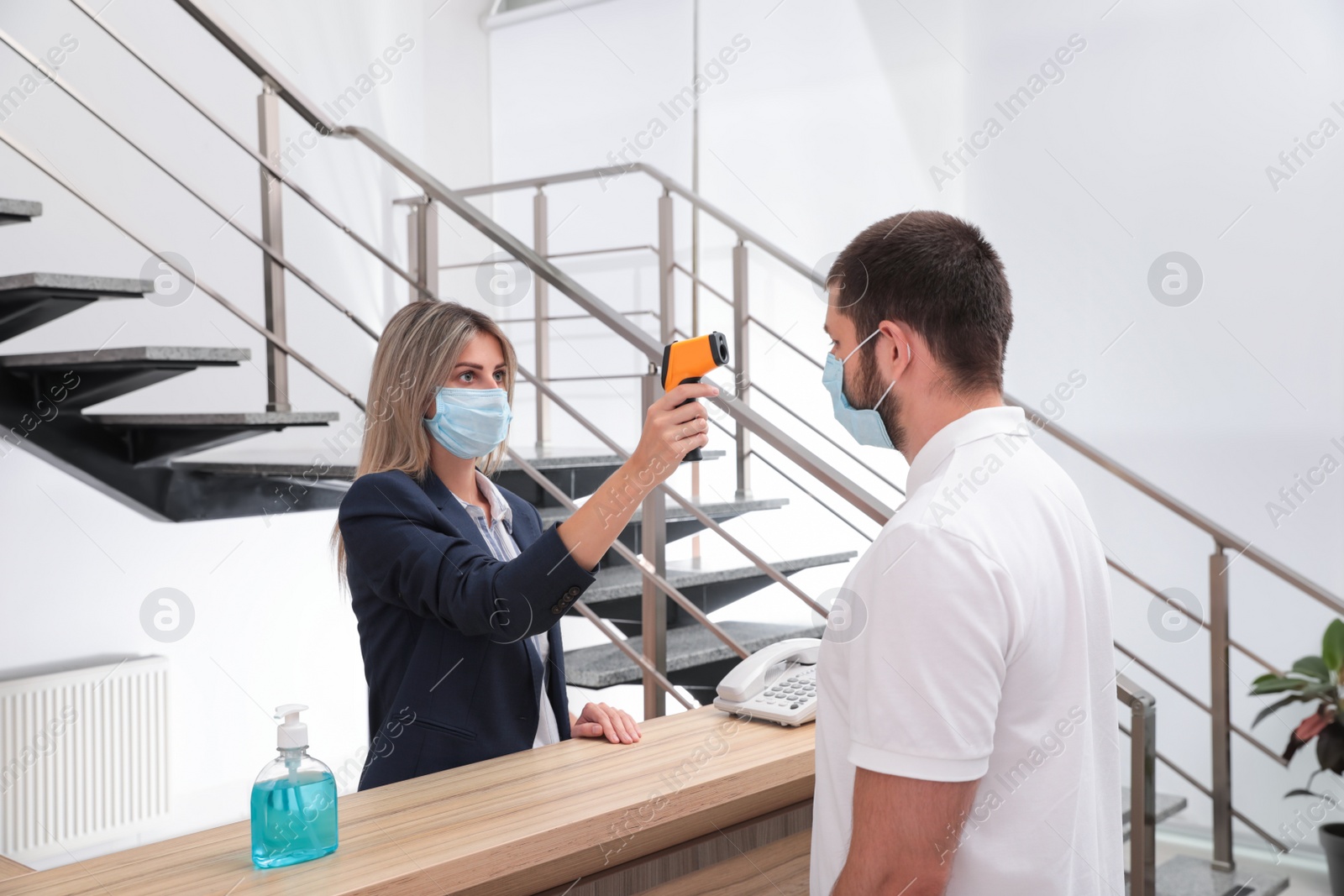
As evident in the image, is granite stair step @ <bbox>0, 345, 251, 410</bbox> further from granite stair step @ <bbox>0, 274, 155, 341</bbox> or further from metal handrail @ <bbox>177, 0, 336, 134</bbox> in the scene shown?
metal handrail @ <bbox>177, 0, 336, 134</bbox>

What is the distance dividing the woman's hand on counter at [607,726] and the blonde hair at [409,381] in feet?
1.27

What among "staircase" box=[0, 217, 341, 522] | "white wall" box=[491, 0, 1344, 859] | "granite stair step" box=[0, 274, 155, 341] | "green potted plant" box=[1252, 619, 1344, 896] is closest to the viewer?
"granite stair step" box=[0, 274, 155, 341]

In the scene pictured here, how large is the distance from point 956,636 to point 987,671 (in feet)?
0.14

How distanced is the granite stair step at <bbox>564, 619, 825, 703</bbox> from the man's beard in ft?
3.67

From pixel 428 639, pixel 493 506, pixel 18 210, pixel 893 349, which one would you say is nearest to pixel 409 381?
pixel 493 506

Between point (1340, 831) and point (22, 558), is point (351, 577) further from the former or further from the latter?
point (1340, 831)

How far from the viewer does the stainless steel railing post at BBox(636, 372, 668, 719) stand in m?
1.84

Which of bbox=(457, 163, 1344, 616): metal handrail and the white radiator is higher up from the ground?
bbox=(457, 163, 1344, 616): metal handrail

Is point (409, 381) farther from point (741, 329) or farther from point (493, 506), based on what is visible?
point (741, 329)

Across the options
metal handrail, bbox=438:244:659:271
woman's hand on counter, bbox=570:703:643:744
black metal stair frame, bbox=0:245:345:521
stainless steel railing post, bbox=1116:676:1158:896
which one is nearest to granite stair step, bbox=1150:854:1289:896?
stainless steel railing post, bbox=1116:676:1158:896

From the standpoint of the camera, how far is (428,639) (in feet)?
4.36

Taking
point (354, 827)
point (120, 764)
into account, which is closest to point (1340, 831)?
point (354, 827)

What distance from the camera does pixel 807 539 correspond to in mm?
4266

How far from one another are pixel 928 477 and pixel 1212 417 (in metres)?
2.93
